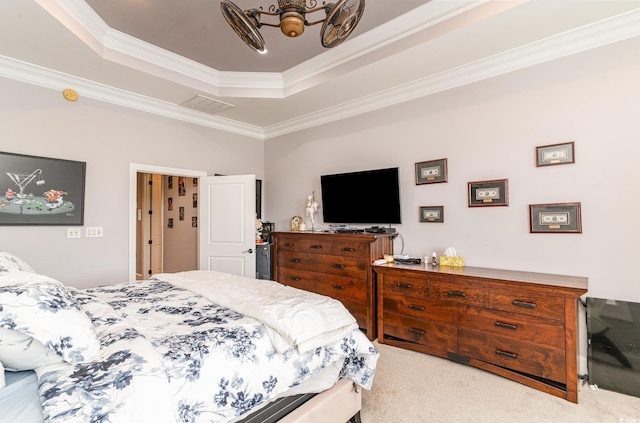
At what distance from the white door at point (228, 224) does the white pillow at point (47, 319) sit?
2.88m

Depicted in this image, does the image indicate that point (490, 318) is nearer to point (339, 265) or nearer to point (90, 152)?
point (339, 265)

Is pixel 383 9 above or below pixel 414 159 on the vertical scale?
above

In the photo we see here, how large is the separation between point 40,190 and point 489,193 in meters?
4.34

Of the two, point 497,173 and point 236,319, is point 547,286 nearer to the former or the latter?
point 497,173

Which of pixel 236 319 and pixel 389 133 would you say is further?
pixel 389 133

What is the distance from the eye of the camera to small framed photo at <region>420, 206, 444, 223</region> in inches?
129

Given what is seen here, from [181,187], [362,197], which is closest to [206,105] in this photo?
[181,187]

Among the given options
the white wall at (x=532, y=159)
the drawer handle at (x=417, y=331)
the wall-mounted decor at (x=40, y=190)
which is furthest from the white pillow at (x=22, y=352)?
the white wall at (x=532, y=159)

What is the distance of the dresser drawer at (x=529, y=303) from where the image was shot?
2.24 meters

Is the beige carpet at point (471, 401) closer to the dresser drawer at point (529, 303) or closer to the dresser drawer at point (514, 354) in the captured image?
the dresser drawer at point (514, 354)

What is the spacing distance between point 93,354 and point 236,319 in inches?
25.1

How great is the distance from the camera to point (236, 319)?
1671 mm

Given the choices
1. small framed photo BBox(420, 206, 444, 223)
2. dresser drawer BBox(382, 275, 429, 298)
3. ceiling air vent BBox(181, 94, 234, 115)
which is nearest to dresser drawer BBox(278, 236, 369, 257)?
dresser drawer BBox(382, 275, 429, 298)

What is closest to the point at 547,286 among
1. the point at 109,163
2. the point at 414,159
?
the point at 414,159
